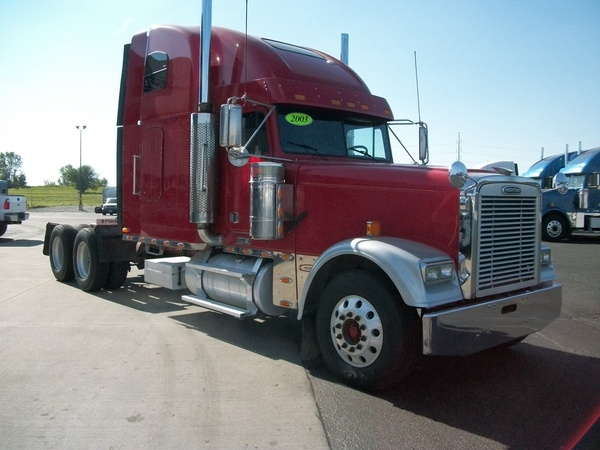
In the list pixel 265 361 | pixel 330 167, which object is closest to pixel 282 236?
pixel 330 167

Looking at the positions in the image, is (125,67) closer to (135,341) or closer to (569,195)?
(135,341)

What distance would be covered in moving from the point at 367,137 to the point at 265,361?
2836 millimetres

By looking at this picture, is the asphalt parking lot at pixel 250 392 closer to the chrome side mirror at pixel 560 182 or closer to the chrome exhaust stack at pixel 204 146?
the chrome exhaust stack at pixel 204 146

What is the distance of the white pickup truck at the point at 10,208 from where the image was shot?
19.1 m

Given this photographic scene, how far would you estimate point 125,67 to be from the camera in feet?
26.0

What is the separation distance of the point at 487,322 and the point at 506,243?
29.0 inches

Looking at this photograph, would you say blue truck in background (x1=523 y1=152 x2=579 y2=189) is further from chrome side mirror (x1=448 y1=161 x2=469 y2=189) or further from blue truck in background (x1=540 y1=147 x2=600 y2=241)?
chrome side mirror (x1=448 y1=161 x2=469 y2=189)

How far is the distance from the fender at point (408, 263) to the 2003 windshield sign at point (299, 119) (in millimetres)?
1712

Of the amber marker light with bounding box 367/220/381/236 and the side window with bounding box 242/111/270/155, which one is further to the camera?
the side window with bounding box 242/111/270/155

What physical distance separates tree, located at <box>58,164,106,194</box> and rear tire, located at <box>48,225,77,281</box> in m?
82.3

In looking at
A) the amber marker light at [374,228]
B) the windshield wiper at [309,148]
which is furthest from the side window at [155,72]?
the amber marker light at [374,228]

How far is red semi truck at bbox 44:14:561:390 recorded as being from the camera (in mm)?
4465

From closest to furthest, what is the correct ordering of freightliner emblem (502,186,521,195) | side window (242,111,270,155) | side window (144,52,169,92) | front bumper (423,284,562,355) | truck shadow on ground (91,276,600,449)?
1. truck shadow on ground (91,276,600,449)
2. front bumper (423,284,562,355)
3. freightliner emblem (502,186,521,195)
4. side window (242,111,270,155)
5. side window (144,52,169,92)

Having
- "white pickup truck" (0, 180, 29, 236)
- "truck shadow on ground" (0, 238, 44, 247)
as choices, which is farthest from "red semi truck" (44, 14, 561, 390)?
"white pickup truck" (0, 180, 29, 236)
